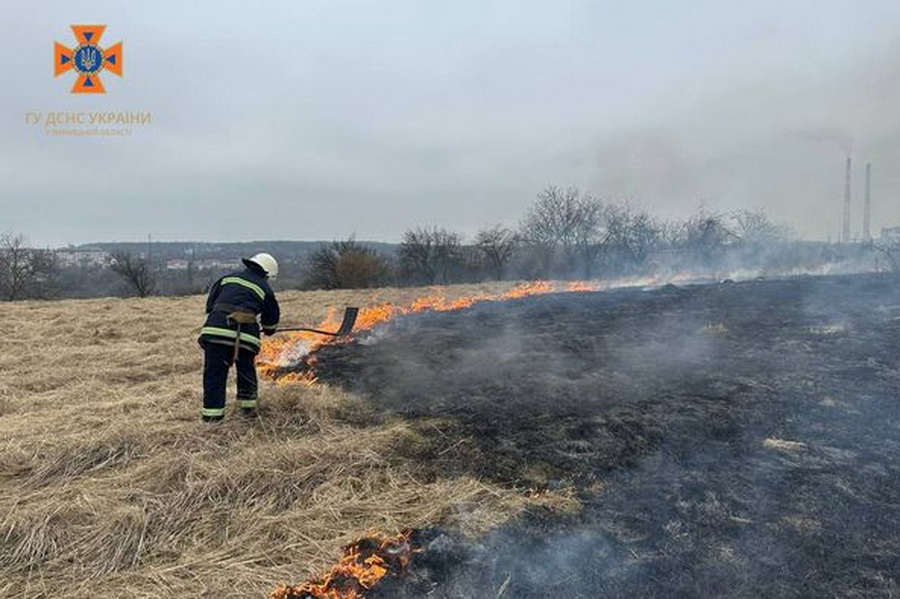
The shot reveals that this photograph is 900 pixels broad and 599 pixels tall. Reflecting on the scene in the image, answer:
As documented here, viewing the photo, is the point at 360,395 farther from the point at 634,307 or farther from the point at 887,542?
the point at 634,307

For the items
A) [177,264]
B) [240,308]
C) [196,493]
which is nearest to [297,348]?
[240,308]

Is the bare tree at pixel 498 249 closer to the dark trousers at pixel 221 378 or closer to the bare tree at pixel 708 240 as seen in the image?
the bare tree at pixel 708 240

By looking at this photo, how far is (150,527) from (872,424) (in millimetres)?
6316

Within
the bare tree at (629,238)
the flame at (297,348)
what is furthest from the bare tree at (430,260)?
the flame at (297,348)

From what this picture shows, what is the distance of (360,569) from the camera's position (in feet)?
11.2

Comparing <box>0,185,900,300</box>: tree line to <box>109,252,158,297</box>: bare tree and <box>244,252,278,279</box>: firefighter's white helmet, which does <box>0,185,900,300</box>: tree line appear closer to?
<box>109,252,158,297</box>: bare tree

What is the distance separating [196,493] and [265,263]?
2.75 meters

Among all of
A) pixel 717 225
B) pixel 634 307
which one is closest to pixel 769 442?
pixel 634 307

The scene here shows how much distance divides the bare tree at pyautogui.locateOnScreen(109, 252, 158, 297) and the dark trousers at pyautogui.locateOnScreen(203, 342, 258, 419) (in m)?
34.2

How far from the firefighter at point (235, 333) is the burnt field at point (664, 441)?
1.47m

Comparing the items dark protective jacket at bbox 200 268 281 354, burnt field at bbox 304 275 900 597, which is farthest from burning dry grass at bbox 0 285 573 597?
dark protective jacket at bbox 200 268 281 354

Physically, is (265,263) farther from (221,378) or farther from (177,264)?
(177,264)

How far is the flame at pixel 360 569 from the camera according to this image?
3248 millimetres

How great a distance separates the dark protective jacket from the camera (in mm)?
5770
